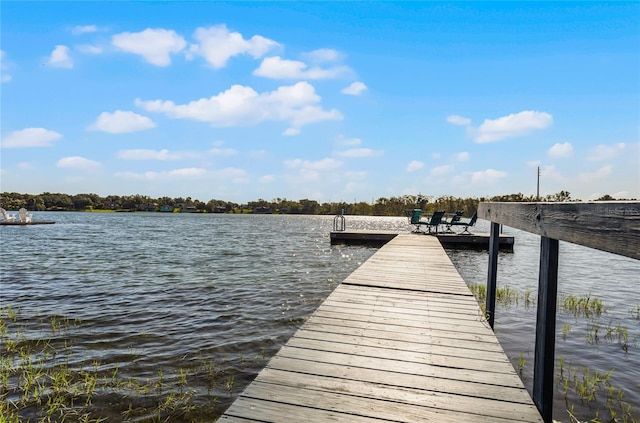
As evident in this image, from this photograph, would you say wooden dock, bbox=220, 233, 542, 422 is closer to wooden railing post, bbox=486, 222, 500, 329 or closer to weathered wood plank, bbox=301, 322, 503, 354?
weathered wood plank, bbox=301, 322, 503, 354

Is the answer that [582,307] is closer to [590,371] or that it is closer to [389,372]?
[590,371]

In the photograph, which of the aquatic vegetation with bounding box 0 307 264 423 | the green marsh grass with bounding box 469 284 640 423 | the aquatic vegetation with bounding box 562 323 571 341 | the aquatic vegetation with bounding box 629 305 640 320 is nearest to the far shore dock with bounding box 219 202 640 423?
the green marsh grass with bounding box 469 284 640 423

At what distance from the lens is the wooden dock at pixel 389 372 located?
1.85 meters

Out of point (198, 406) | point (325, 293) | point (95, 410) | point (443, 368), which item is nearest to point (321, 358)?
point (443, 368)

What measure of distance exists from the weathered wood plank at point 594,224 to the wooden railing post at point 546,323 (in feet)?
0.56

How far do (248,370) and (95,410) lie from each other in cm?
151

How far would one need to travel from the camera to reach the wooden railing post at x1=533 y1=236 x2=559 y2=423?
7.72 ft

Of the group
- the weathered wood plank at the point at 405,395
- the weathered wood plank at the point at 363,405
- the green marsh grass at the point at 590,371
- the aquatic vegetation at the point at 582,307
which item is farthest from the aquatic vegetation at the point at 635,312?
the weathered wood plank at the point at 363,405

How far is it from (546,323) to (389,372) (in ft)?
3.59

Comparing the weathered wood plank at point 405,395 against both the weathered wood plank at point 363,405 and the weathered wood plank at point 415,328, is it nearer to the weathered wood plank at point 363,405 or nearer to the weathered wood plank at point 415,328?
the weathered wood plank at point 363,405

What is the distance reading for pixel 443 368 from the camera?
2379mm

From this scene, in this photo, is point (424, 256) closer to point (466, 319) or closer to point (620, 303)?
point (620, 303)

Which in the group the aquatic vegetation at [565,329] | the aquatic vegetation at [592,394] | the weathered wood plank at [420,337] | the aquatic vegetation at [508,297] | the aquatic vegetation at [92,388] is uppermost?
the weathered wood plank at [420,337]

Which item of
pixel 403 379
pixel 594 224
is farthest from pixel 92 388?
pixel 594 224
